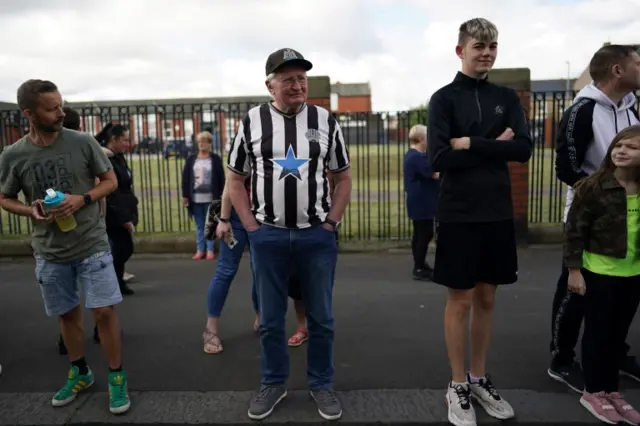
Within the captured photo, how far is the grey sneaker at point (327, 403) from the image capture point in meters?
3.13

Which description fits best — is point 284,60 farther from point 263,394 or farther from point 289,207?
point 263,394

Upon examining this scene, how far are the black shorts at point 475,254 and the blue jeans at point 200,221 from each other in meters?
5.07

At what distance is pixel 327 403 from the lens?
3.20 meters

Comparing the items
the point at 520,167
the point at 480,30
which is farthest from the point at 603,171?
the point at 520,167

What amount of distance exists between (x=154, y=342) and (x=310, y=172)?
2.24 meters

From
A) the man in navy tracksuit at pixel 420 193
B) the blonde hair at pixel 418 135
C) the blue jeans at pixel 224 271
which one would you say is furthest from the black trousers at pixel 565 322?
the blonde hair at pixel 418 135

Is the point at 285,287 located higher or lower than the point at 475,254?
lower

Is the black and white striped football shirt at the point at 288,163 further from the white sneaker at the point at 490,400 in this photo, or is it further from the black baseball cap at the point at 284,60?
the white sneaker at the point at 490,400

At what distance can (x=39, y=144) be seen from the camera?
10.5ft

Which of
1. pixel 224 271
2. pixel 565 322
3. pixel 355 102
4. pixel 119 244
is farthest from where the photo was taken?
pixel 355 102

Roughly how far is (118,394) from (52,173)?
4.25 feet

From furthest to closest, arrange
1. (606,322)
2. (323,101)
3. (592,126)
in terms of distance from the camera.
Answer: (323,101) < (592,126) < (606,322)

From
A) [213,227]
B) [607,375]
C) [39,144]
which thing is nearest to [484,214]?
[607,375]

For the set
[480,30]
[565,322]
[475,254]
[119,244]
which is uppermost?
[480,30]
